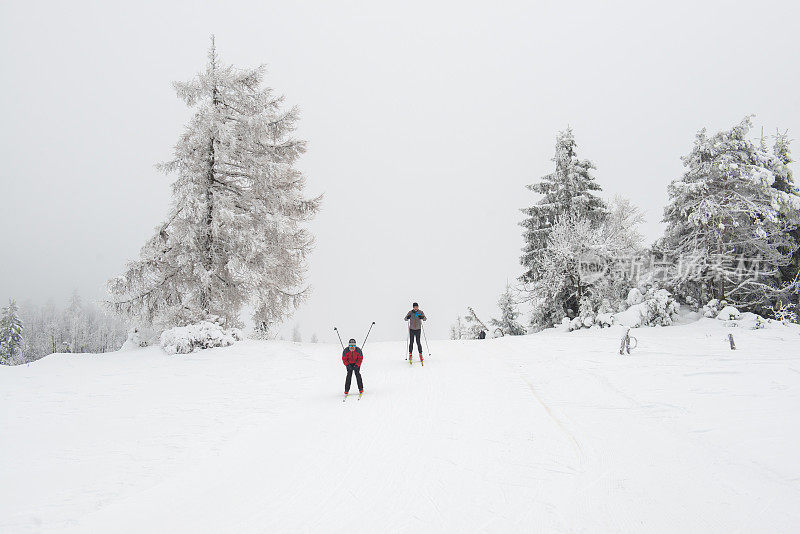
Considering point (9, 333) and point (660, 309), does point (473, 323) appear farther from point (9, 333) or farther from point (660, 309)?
point (9, 333)

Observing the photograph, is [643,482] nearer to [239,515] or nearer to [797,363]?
[239,515]

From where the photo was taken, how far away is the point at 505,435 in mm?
6750

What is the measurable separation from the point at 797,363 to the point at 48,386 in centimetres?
1943

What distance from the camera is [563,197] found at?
2616cm

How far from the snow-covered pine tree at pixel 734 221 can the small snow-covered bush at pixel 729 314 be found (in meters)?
1.35

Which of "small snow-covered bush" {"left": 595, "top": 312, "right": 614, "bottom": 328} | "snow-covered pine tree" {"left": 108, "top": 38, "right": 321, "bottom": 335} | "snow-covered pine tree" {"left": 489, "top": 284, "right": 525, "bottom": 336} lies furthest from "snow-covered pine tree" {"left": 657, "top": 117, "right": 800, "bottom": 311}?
"snow-covered pine tree" {"left": 108, "top": 38, "right": 321, "bottom": 335}

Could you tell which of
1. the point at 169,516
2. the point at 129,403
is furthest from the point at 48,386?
the point at 169,516

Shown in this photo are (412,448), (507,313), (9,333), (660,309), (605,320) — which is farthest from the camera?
(9,333)

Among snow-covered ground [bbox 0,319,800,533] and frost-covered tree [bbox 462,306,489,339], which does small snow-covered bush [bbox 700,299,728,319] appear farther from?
frost-covered tree [bbox 462,306,489,339]

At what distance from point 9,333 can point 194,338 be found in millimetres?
→ 41103

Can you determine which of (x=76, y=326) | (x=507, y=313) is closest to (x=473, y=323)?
(x=507, y=313)

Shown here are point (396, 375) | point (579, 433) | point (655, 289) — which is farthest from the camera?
point (655, 289)

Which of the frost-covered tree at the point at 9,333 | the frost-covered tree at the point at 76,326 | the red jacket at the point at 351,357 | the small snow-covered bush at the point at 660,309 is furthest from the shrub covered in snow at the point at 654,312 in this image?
the frost-covered tree at the point at 76,326

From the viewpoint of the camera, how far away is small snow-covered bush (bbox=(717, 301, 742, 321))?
1817 centimetres
